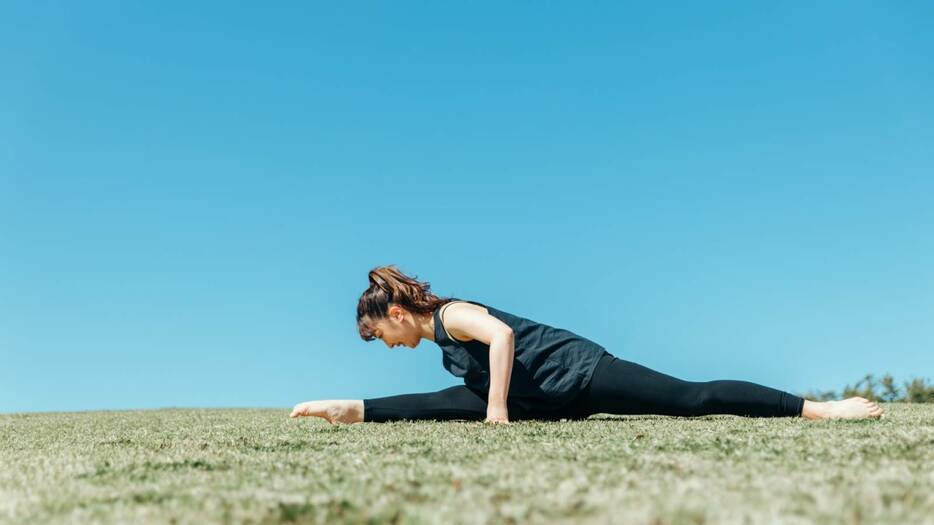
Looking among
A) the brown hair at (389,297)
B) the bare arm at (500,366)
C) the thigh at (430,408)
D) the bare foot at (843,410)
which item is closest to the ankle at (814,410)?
the bare foot at (843,410)

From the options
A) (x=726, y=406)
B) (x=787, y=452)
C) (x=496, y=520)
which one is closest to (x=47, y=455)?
(x=496, y=520)

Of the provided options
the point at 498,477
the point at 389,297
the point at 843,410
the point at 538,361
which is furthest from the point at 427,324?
the point at 498,477

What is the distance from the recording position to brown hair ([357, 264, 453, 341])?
5.34 m

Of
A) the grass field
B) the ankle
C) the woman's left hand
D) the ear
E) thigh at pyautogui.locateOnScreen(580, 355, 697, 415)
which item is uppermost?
the ear

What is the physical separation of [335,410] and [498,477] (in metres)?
3.26

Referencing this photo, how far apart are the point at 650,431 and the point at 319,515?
2596mm

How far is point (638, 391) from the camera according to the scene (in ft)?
17.0

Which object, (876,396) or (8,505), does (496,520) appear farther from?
(876,396)

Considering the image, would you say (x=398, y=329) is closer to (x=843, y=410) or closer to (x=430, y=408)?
(x=430, y=408)

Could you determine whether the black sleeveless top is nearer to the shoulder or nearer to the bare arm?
the shoulder

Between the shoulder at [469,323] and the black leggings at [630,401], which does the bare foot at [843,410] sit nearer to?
the black leggings at [630,401]

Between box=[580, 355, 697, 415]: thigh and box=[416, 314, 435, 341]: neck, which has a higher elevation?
box=[416, 314, 435, 341]: neck

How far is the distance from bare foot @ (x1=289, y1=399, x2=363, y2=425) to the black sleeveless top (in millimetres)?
749

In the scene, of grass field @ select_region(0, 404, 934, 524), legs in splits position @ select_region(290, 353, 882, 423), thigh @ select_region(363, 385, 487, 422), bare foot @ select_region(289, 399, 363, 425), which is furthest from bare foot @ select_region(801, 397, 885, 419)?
bare foot @ select_region(289, 399, 363, 425)
